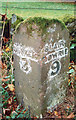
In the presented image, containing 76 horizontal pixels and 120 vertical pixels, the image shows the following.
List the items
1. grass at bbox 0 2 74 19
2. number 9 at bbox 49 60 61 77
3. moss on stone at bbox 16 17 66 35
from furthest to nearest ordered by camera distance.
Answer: number 9 at bbox 49 60 61 77 < grass at bbox 0 2 74 19 < moss on stone at bbox 16 17 66 35

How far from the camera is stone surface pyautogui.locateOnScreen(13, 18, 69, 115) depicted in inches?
57.8

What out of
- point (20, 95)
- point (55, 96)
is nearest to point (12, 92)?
point (20, 95)

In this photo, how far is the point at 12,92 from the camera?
2195mm

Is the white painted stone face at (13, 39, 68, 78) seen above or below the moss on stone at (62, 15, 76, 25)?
below

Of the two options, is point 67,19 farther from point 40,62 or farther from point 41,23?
point 40,62

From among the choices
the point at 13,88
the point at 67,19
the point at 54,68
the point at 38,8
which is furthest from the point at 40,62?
the point at 67,19

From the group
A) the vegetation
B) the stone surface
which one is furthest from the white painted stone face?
the vegetation

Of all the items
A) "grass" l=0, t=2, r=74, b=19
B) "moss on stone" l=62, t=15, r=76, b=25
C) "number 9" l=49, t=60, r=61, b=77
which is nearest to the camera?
"grass" l=0, t=2, r=74, b=19

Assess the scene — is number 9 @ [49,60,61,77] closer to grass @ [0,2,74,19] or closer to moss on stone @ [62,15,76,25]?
→ grass @ [0,2,74,19]

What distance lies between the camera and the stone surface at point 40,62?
147cm

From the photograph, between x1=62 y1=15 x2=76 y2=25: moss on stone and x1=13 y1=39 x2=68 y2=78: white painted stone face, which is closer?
x1=13 y1=39 x2=68 y2=78: white painted stone face

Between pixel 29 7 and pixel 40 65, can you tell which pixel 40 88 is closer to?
pixel 40 65

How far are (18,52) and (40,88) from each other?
24.1 inches

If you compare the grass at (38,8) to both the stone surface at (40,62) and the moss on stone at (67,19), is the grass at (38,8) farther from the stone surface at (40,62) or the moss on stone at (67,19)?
the moss on stone at (67,19)
